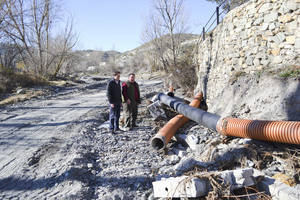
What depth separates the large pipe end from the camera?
547 centimetres

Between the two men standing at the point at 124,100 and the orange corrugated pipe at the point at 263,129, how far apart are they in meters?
3.16

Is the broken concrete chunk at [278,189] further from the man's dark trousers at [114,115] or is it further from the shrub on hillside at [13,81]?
the shrub on hillside at [13,81]

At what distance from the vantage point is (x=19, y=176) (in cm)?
407

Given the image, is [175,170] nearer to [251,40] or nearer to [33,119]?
[251,40]

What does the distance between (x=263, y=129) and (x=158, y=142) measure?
105 inches

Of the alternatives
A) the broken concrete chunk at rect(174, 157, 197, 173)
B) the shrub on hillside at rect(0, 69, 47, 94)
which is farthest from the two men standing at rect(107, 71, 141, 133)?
the shrub on hillside at rect(0, 69, 47, 94)

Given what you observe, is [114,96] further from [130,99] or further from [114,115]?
[130,99]

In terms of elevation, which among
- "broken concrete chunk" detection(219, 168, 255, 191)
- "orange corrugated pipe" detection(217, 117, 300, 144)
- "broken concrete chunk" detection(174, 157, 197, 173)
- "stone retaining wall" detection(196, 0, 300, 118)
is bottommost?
"broken concrete chunk" detection(174, 157, 197, 173)

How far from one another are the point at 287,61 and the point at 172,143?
3.69m

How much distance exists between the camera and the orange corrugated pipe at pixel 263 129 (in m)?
3.54

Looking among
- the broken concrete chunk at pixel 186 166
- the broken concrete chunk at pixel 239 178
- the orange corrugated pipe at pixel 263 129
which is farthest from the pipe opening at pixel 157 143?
the broken concrete chunk at pixel 239 178

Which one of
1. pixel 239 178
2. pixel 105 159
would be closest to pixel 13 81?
pixel 105 159

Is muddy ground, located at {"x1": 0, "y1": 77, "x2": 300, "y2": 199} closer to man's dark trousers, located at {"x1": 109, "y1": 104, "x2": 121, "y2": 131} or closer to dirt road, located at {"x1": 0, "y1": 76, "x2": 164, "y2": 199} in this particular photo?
dirt road, located at {"x1": 0, "y1": 76, "x2": 164, "y2": 199}

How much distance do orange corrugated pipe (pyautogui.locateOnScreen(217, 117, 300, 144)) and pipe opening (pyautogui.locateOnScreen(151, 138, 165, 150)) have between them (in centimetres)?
159
